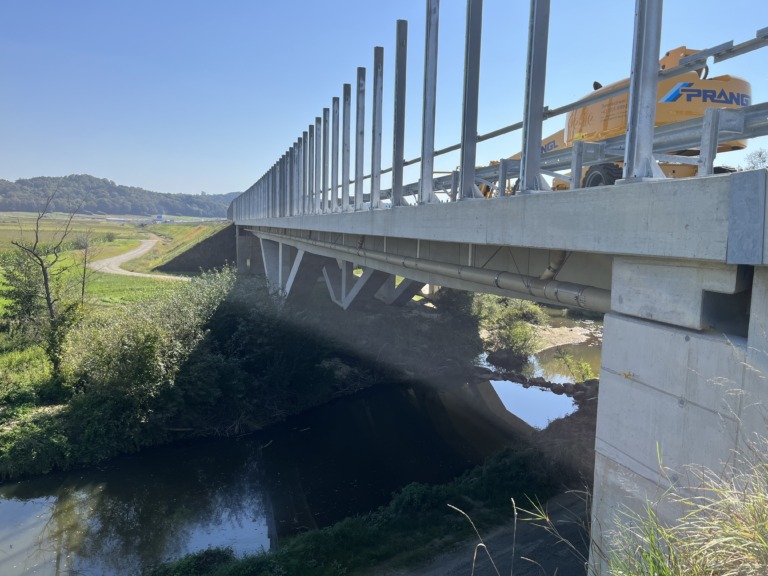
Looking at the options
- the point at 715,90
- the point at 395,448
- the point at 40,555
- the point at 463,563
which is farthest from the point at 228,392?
the point at 715,90

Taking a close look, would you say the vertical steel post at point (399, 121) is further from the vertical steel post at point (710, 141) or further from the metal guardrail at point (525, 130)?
the vertical steel post at point (710, 141)

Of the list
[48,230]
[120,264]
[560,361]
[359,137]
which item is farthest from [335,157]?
[48,230]

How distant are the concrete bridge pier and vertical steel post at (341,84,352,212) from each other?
8758mm

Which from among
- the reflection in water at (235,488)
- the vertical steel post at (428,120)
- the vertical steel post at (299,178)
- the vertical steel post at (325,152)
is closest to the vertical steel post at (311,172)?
the vertical steel post at (299,178)

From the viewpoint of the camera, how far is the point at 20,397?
49.5 feet

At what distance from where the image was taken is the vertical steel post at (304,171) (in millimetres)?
17828

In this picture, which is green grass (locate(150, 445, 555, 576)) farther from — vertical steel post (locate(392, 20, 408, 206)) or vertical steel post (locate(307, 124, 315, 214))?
vertical steel post (locate(307, 124, 315, 214))

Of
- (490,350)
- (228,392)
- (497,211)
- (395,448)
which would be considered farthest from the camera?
(490,350)

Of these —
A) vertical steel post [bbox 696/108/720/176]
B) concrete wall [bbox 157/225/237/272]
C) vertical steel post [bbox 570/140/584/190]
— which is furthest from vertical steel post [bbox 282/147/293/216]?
concrete wall [bbox 157/225/237/272]

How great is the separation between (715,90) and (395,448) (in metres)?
11.6

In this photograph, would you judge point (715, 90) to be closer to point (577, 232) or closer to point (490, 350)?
point (577, 232)

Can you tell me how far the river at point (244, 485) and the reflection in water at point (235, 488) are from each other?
3 cm

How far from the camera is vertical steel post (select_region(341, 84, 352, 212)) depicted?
12.1 meters

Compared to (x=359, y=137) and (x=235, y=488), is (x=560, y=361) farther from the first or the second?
(x=359, y=137)
